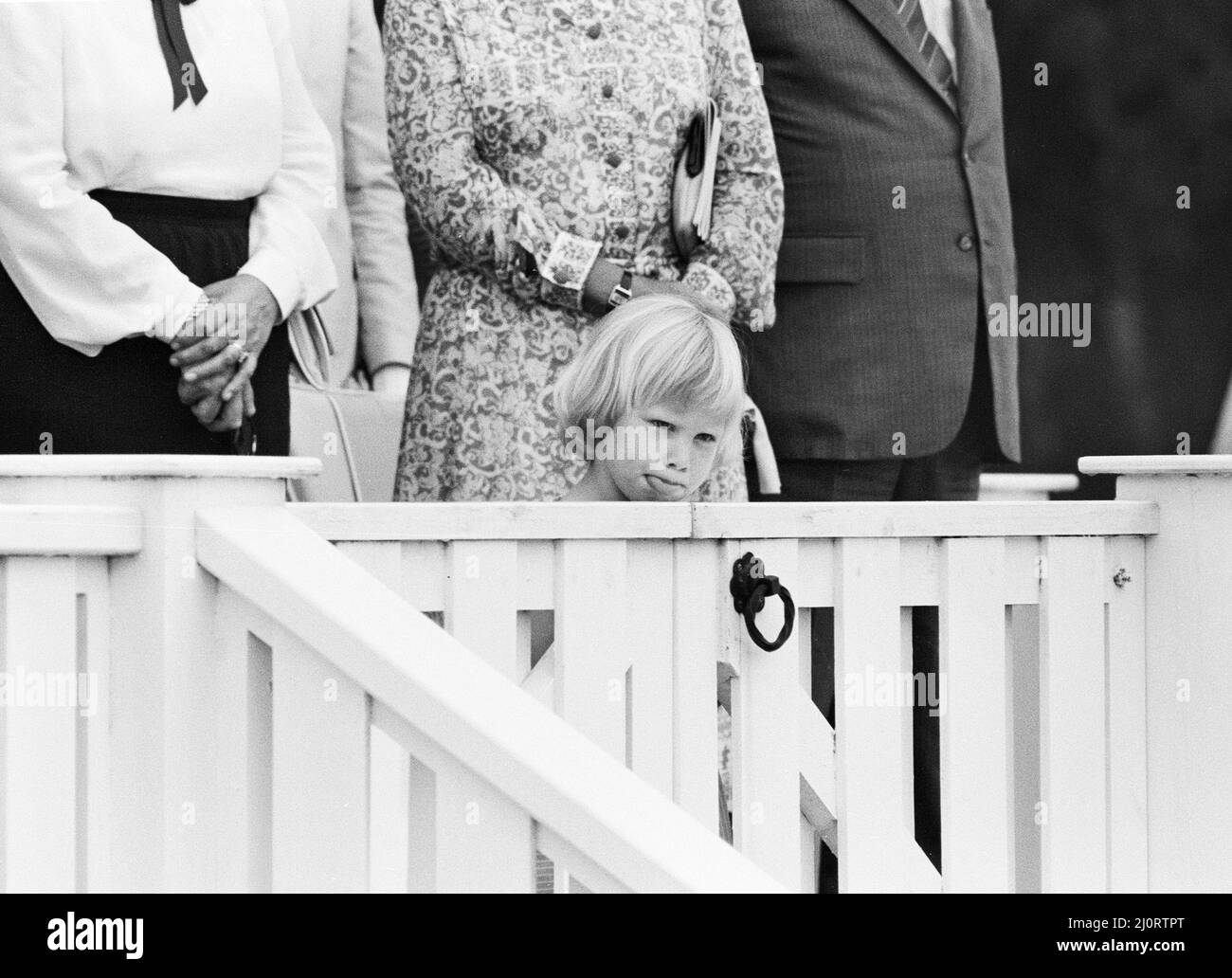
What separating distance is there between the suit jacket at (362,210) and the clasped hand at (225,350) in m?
A: 0.80

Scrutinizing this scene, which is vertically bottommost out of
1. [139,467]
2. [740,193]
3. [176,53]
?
[139,467]

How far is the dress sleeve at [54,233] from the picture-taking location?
2.69 metres

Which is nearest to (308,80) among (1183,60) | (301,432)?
(301,432)

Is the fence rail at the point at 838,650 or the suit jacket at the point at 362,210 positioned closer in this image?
the fence rail at the point at 838,650

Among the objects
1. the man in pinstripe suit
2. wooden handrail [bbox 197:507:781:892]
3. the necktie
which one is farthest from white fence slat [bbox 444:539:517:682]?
the necktie

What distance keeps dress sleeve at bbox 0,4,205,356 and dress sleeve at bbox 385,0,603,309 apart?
0.45m

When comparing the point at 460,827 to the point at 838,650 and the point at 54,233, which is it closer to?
the point at 838,650

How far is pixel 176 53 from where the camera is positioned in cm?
284

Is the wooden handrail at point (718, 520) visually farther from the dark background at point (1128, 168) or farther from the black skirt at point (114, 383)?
the dark background at point (1128, 168)

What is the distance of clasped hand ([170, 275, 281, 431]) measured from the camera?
2738mm

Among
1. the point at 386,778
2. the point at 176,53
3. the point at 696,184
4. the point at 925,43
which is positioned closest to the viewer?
the point at 386,778

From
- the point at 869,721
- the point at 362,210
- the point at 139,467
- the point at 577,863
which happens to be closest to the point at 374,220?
the point at 362,210

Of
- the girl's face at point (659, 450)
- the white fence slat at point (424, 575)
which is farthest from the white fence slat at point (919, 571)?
the white fence slat at point (424, 575)

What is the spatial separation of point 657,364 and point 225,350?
63 centimetres
